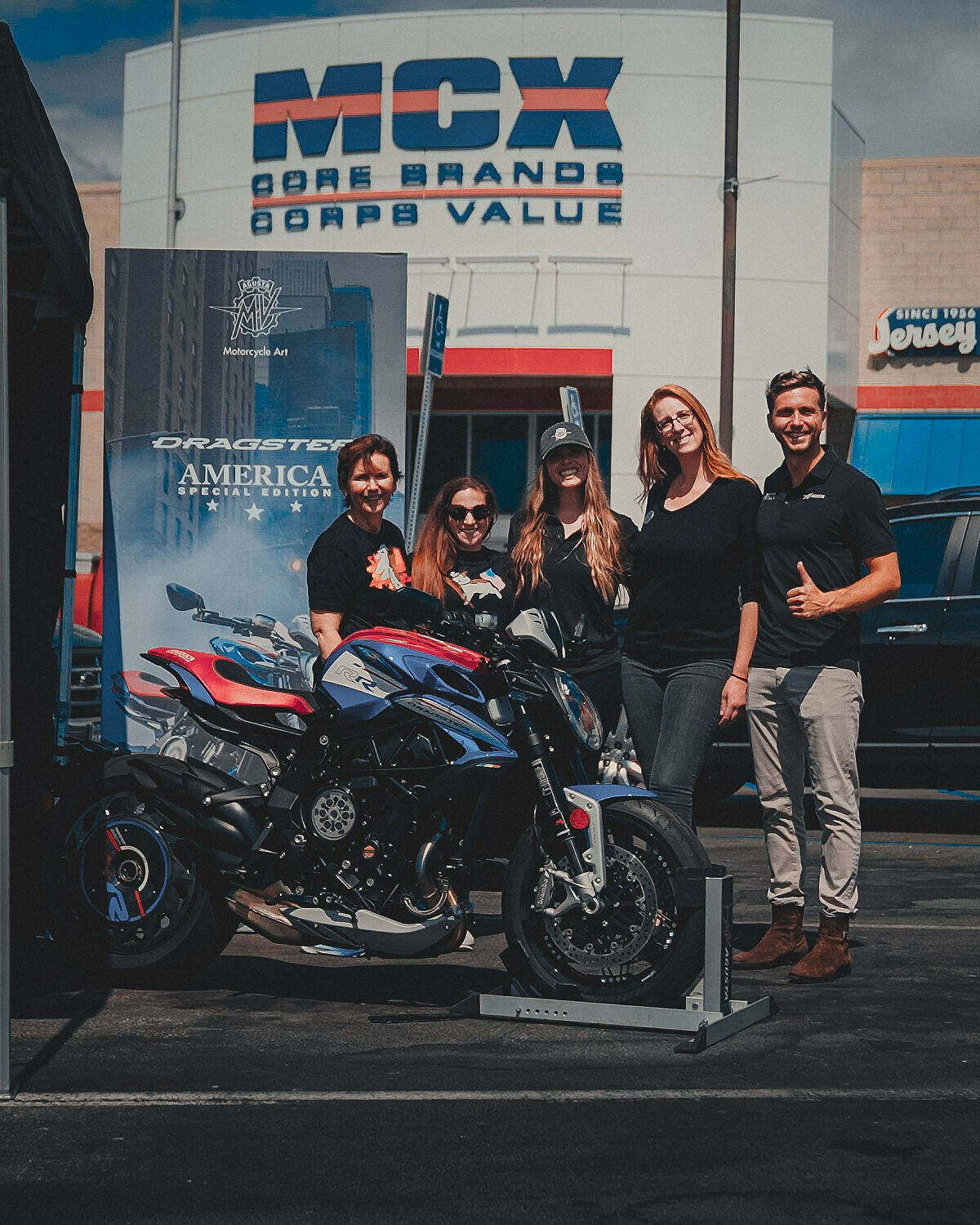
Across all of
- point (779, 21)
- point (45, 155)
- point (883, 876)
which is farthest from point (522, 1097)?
point (779, 21)

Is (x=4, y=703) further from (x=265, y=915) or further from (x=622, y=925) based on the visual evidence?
(x=622, y=925)

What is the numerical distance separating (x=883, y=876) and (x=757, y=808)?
3206mm

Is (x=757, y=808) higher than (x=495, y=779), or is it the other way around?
(x=495, y=779)

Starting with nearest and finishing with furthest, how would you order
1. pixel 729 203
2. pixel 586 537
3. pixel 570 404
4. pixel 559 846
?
pixel 559 846 < pixel 586 537 < pixel 570 404 < pixel 729 203

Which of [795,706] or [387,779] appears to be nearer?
[387,779]

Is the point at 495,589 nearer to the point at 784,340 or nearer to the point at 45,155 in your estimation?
the point at 45,155

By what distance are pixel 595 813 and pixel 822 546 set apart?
1452 mm

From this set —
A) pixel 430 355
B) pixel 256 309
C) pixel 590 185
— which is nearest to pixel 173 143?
pixel 590 185

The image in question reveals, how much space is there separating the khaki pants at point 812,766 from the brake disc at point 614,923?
1.10 metres

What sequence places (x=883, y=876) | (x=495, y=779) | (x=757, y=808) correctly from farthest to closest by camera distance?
(x=757, y=808)
(x=883, y=876)
(x=495, y=779)

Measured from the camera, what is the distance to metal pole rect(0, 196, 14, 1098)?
4.13 m

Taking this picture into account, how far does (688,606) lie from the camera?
5605mm

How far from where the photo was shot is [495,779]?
504cm

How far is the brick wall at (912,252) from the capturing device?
26234mm
